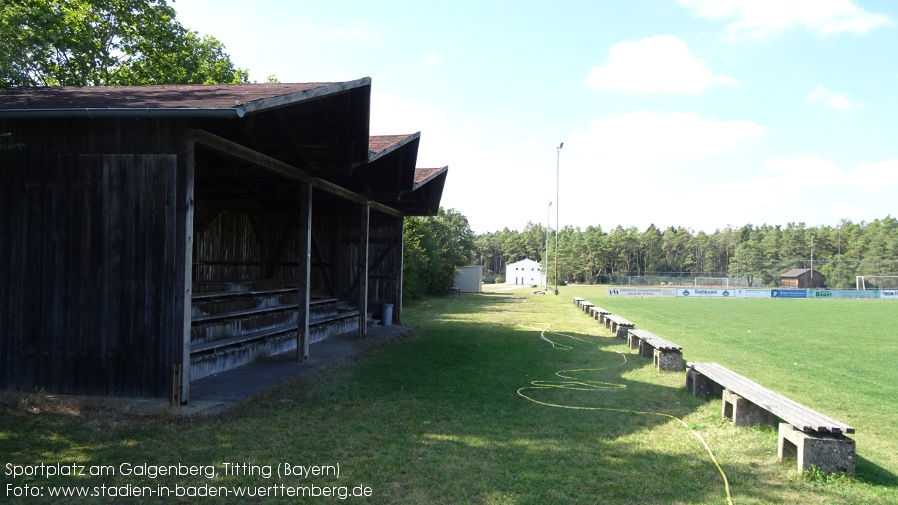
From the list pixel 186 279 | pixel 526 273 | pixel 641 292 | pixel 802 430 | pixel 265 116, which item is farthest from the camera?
pixel 526 273

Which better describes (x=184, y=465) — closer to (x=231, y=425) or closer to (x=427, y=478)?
(x=231, y=425)

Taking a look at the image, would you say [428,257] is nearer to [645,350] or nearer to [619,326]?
[619,326]

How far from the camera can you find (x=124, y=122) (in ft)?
21.7

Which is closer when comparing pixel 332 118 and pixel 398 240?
pixel 332 118

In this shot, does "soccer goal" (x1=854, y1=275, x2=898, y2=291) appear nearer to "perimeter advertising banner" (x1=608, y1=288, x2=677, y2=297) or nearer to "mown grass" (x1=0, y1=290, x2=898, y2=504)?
"perimeter advertising banner" (x1=608, y1=288, x2=677, y2=297)

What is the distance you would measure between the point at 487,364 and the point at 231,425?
536 centimetres

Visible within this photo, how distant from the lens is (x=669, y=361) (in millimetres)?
9805

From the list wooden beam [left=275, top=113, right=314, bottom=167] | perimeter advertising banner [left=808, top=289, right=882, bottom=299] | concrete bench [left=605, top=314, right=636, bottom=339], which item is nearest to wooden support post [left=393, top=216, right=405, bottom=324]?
concrete bench [left=605, top=314, right=636, bottom=339]

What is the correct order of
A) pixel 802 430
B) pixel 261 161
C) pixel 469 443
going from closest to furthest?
pixel 802 430
pixel 469 443
pixel 261 161

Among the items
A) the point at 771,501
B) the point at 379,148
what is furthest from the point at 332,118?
the point at 771,501

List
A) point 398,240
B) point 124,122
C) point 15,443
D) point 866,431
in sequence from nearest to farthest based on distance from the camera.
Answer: point 15,443
point 866,431
point 124,122
point 398,240

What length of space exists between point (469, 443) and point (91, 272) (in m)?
4.74

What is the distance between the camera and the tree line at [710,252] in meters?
81.5

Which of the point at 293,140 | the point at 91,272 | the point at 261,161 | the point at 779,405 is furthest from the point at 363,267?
the point at 779,405
